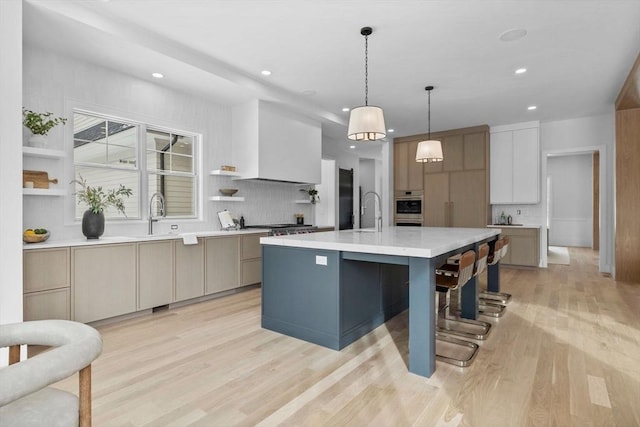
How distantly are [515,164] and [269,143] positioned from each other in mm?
4663

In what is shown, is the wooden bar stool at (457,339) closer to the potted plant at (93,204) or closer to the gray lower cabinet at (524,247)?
the potted plant at (93,204)

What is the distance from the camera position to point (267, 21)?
3.11 metres

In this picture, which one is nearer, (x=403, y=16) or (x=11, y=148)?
(x=11, y=148)

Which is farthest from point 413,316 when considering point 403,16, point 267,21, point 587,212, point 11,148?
point 587,212

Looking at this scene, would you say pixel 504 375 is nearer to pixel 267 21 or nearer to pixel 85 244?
pixel 267 21

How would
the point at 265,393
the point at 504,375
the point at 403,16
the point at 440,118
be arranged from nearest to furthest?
the point at 265,393 → the point at 504,375 → the point at 403,16 → the point at 440,118

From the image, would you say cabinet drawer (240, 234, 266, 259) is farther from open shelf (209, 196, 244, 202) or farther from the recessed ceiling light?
the recessed ceiling light

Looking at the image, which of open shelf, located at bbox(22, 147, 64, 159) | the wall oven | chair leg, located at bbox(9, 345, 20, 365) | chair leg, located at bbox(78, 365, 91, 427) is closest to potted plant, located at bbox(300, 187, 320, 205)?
the wall oven

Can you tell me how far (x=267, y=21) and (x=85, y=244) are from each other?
2603mm

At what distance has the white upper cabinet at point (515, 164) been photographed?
6.41 meters

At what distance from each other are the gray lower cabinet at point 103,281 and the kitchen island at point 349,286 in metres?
1.43

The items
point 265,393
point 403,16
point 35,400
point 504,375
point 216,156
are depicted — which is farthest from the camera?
point 216,156

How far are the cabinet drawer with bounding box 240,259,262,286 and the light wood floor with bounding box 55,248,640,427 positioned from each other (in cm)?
118

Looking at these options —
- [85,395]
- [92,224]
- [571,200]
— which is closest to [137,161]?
[92,224]
